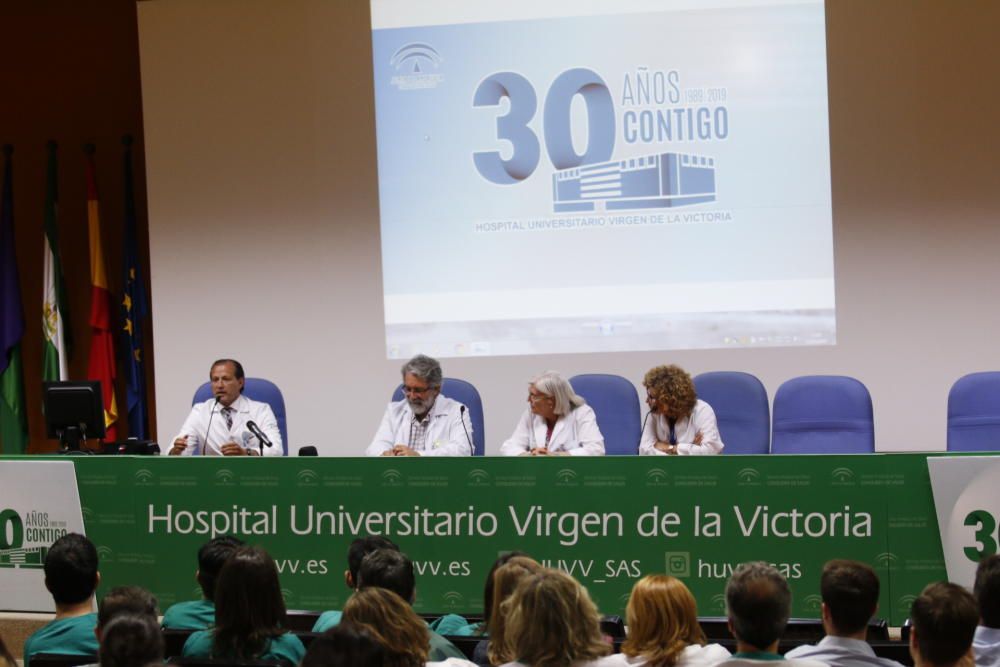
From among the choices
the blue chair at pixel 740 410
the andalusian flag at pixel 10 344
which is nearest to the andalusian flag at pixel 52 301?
the andalusian flag at pixel 10 344

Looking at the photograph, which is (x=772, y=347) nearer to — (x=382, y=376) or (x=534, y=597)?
(x=382, y=376)

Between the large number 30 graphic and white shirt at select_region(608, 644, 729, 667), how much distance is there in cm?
476

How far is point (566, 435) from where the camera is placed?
584cm

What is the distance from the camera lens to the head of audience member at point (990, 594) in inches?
112

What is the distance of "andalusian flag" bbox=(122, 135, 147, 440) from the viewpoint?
7.90 m

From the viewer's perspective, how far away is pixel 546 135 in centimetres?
713

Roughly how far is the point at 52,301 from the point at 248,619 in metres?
5.71

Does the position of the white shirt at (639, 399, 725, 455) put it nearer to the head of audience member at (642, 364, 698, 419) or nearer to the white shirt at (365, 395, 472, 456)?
the head of audience member at (642, 364, 698, 419)

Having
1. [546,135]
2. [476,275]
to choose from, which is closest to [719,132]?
[546,135]

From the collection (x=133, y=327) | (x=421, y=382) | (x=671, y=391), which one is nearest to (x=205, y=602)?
(x=421, y=382)

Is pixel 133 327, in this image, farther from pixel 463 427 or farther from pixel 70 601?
pixel 70 601

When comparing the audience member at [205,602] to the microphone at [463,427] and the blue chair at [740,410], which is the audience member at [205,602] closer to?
the microphone at [463,427]

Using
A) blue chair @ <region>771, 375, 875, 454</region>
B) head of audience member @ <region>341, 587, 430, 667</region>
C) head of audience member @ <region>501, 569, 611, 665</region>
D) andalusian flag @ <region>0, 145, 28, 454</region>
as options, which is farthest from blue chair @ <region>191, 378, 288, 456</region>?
head of audience member @ <region>501, 569, 611, 665</region>

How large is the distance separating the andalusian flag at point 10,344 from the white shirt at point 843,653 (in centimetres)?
669
